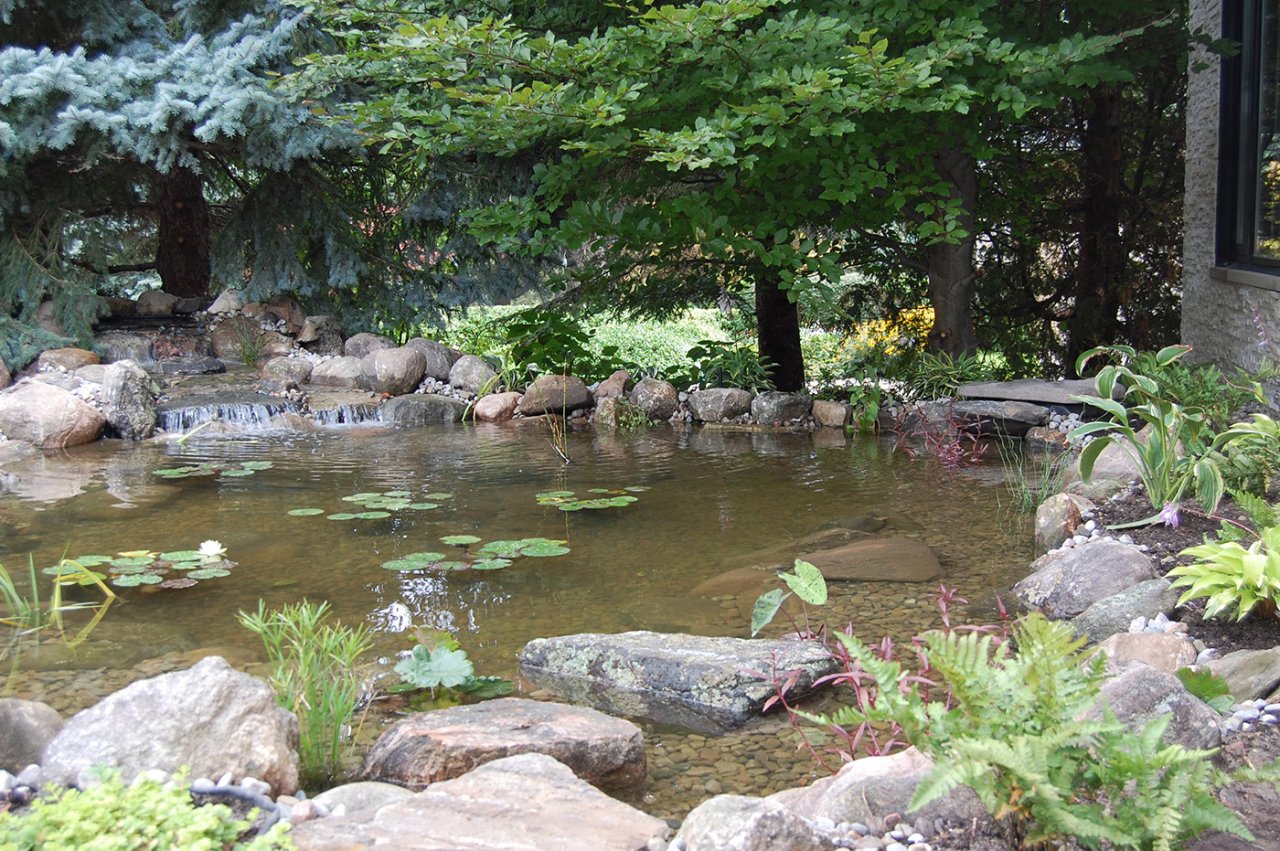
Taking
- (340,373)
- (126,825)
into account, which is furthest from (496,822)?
(340,373)

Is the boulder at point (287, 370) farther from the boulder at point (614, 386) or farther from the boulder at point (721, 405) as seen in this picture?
the boulder at point (721, 405)

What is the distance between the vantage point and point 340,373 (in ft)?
32.0

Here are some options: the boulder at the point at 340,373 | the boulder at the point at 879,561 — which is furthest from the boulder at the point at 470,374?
the boulder at the point at 879,561

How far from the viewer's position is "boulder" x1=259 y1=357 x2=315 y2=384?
9.66 m

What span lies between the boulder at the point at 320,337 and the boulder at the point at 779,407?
4.63 metres

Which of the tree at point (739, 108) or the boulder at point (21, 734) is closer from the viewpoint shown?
the boulder at point (21, 734)

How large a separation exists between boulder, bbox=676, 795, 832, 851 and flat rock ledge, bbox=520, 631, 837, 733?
102cm

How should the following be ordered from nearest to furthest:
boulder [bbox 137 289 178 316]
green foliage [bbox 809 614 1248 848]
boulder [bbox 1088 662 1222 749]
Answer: green foliage [bbox 809 614 1248 848] < boulder [bbox 1088 662 1222 749] < boulder [bbox 137 289 178 316]

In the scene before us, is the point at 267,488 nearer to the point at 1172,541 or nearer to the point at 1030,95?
the point at 1172,541

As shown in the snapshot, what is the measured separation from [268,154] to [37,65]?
6.72 feet

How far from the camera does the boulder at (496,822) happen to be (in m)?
2.00

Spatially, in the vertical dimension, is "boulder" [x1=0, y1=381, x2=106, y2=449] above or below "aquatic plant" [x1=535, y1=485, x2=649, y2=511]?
above

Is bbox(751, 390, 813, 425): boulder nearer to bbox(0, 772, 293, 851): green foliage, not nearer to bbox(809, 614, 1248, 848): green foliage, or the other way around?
Answer: bbox(809, 614, 1248, 848): green foliage

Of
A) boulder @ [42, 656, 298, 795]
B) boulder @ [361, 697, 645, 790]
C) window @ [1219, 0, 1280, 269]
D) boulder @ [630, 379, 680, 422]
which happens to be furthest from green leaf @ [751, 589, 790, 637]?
boulder @ [630, 379, 680, 422]
